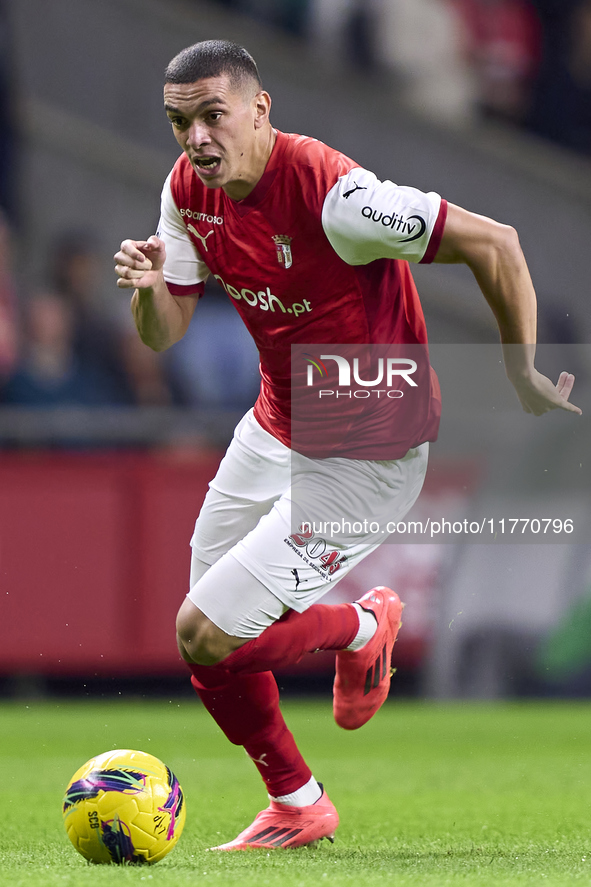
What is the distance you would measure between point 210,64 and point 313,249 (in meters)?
0.61

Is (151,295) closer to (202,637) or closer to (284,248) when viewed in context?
(284,248)

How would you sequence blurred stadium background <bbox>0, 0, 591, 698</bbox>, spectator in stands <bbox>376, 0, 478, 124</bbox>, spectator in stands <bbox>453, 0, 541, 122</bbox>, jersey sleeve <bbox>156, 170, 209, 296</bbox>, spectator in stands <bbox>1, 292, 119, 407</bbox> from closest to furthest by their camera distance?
jersey sleeve <bbox>156, 170, 209, 296</bbox>, blurred stadium background <bbox>0, 0, 591, 698</bbox>, spectator in stands <bbox>1, 292, 119, 407</bbox>, spectator in stands <bbox>376, 0, 478, 124</bbox>, spectator in stands <bbox>453, 0, 541, 122</bbox>

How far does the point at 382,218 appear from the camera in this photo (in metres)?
3.96

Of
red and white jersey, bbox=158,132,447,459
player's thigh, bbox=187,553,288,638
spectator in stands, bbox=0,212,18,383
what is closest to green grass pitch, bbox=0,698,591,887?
player's thigh, bbox=187,553,288,638

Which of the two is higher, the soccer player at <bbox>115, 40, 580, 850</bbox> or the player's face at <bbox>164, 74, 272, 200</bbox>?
the player's face at <bbox>164, 74, 272, 200</bbox>

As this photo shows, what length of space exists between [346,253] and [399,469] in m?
0.78

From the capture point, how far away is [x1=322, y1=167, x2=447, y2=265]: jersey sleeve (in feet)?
13.0

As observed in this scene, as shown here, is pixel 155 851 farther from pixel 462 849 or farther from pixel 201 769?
pixel 201 769

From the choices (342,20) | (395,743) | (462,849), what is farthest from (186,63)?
(342,20)

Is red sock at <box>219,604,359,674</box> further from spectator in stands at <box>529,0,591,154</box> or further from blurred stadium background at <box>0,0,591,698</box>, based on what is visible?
spectator in stands at <box>529,0,591,154</box>

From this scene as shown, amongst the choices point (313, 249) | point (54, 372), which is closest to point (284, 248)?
point (313, 249)

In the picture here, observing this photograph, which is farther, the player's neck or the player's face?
the player's neck

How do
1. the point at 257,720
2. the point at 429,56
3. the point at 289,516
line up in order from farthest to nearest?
the point at 429,56 → the point at 257,720 → the point at 289,516

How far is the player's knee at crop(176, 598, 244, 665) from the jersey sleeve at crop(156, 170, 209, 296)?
106cm
